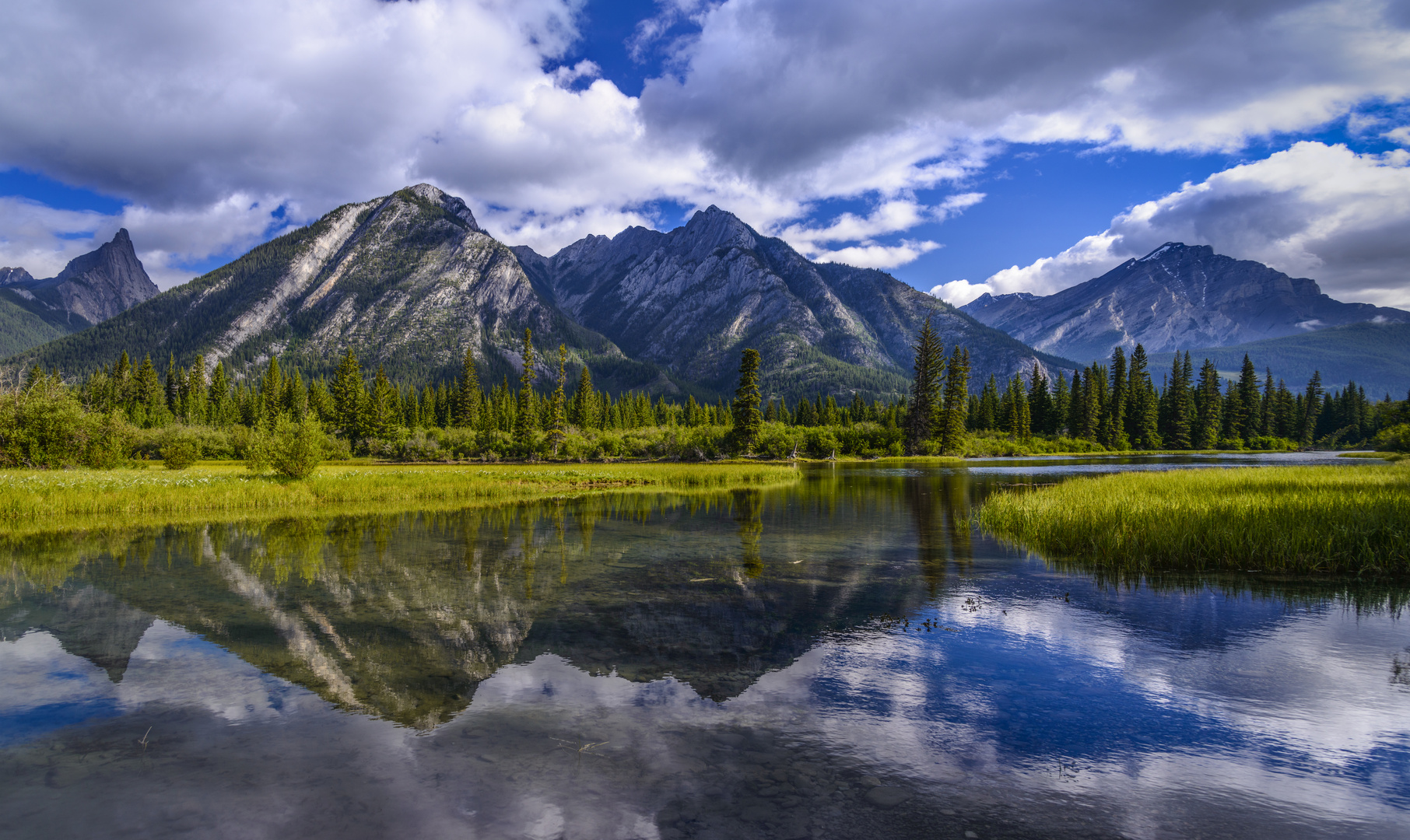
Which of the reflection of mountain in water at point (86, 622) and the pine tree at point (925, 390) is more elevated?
the pine tree at point (925, 390)

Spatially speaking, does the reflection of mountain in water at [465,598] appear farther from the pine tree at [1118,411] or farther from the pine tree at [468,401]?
the pine tree at [1118,411]

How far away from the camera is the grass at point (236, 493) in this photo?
28344 mm

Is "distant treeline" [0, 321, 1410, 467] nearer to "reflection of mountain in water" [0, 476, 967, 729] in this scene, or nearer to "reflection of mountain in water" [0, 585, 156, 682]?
"reflection of mountain in water" [0, 476, 967, 729]

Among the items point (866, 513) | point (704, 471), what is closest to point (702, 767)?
point (866, 513)

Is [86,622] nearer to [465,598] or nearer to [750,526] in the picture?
[465,598]

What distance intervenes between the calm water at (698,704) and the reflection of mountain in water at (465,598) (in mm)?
112

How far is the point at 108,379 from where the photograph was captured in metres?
126

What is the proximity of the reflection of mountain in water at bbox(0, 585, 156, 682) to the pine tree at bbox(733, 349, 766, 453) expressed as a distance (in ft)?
250

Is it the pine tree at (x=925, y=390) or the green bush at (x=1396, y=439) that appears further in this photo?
the pine tree at (x=925, y=390)

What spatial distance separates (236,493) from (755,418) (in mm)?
Result: 64933

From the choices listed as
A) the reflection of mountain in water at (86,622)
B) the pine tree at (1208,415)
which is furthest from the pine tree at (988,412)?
the reflection of mountain in water at (86,622)

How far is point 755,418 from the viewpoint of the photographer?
89.6m

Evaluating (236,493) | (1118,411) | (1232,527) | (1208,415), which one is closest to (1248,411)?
(1208,415)

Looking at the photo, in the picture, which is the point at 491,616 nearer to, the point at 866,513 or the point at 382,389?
the point at 866,513
